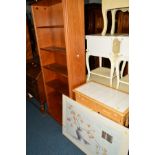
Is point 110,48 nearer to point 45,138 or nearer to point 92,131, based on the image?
point 92,131

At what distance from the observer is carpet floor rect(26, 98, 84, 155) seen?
2.07m

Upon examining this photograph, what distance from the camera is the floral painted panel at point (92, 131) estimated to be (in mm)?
1504

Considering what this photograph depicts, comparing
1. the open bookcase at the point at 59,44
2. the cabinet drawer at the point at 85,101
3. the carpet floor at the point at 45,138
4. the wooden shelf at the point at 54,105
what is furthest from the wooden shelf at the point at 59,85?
the carpet floor at the point at 45,138

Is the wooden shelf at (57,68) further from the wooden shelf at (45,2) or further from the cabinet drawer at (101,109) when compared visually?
the wooden shelf at (45,2)

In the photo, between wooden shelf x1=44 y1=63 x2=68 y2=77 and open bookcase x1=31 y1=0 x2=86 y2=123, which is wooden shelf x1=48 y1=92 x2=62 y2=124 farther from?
wooden shelf x1=44 y1=63 x2=68 y2=77

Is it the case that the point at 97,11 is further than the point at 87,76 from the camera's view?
Yes

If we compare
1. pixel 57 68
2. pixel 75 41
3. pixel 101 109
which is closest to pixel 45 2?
pixel 75 41

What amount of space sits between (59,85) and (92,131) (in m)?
1.02

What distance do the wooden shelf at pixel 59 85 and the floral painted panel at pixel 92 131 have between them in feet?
0.89

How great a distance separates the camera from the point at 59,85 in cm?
256
